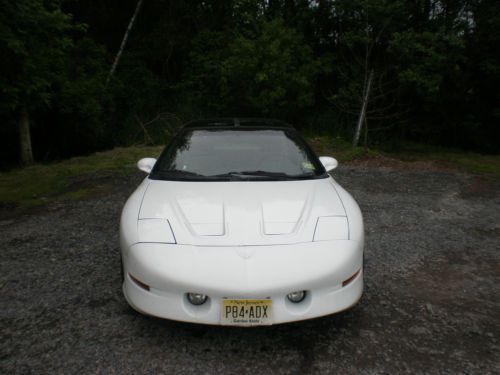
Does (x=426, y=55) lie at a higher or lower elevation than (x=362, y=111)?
higher

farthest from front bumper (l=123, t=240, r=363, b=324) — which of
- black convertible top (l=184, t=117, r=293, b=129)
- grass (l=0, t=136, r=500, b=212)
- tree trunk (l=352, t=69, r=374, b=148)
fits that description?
tree trunk (l=352, t=69, r=374, b=148)

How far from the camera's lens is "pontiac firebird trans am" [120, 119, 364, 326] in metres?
2.00

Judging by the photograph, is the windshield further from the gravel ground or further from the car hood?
the gravel ground

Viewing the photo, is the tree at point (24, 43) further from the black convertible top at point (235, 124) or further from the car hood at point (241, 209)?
the car hood at point (241, 209)

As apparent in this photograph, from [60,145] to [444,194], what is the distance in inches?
511

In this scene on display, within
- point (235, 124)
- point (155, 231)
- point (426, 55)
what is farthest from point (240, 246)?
point (426, 55)

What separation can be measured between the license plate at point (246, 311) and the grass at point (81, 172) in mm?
4799

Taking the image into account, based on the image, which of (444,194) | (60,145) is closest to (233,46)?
(60,145)

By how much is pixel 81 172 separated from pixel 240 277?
22.9 feet

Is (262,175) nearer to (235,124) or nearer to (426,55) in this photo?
(235,124)

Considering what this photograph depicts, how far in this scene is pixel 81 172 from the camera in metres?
7.92

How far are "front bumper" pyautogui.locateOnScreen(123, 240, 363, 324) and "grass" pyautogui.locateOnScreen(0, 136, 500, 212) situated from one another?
4.40 m

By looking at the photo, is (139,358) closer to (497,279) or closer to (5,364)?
(5,364)

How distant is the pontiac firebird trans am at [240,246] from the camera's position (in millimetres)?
2000
